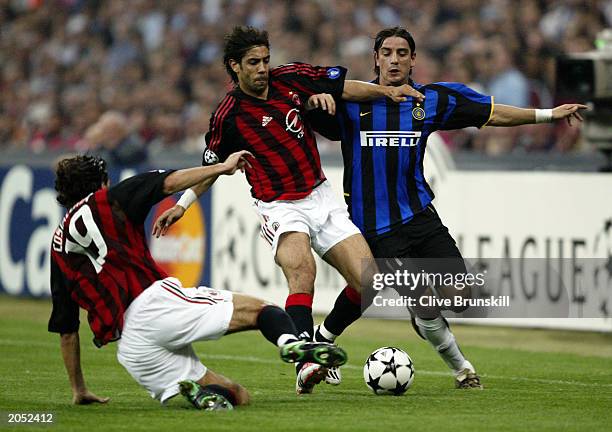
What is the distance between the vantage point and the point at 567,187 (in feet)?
39.7

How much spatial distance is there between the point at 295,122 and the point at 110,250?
5.87 ft

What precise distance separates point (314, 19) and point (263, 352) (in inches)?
313

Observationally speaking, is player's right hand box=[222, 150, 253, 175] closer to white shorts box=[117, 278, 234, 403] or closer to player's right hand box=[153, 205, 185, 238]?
player's right hand box=[153, 205, 185, 238]

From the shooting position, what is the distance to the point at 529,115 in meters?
8.54

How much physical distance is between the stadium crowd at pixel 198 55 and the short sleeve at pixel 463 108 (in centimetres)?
529

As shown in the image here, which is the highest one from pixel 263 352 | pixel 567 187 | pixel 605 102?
pixel 605 102

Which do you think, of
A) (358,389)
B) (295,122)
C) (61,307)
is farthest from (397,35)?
(61,307)

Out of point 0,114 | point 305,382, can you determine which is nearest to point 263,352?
point 305,382

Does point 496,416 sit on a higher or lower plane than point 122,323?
lower

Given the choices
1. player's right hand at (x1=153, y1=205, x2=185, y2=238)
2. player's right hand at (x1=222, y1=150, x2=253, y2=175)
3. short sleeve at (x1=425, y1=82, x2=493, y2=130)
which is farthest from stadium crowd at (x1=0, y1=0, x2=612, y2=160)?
player's right hand at (x1=222, y1=150, x2=253, y2=175)

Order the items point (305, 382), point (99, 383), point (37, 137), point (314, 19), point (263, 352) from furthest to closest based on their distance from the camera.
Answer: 1. point (37, 137)
2. point (314, 19)
3. point (263, 352)
4. point (99, 383)
5. point (305, 382)

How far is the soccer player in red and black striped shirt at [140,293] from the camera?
23.0ft

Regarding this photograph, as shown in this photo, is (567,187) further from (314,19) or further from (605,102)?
(314,19)

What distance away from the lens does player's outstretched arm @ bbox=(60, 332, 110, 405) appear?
24.2 feet
